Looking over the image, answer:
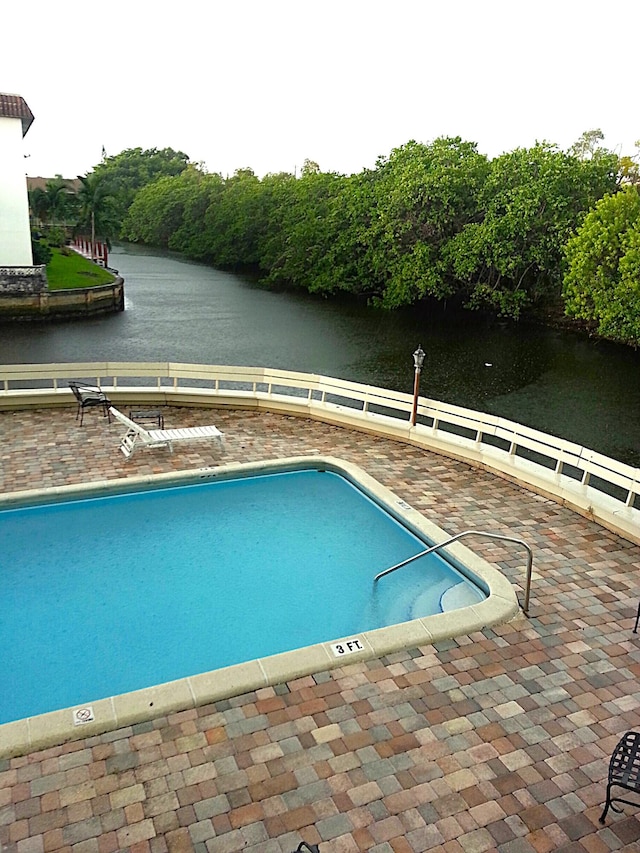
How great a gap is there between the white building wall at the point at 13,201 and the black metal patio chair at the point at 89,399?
25750mm

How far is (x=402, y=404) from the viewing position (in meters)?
10.8

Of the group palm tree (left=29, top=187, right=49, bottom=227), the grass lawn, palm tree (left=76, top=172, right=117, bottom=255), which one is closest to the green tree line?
the grass lawn

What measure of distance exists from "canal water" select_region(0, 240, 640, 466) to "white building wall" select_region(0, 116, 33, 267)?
15.1 feet

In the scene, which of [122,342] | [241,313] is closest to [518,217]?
[241,313]

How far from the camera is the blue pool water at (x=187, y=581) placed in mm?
5617

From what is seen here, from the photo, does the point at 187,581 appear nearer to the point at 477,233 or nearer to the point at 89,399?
the point at 89,399

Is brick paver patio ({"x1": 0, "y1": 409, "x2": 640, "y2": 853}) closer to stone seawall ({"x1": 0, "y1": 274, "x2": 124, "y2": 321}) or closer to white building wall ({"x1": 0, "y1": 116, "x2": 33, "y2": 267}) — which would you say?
stone seawall ({"x1": 0, "y1": 274, "x2": 124, "y2": 321})

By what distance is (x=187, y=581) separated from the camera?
689 centimetres

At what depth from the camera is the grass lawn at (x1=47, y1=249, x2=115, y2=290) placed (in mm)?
36344

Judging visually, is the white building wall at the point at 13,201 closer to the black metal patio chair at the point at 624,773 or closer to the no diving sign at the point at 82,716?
the no diving sign at the point at 82,716

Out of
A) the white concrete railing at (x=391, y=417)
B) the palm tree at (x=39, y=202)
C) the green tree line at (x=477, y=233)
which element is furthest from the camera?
the palm tree at (x=39, y=202)

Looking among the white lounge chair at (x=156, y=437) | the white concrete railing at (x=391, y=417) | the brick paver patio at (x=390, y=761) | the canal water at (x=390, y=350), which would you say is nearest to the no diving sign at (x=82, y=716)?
the brick paver patio at (x=390, y=761)

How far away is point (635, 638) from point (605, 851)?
227 cm

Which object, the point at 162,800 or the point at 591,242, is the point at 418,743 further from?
the point at 591,242
